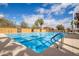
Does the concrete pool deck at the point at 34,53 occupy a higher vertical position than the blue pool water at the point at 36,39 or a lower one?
lower

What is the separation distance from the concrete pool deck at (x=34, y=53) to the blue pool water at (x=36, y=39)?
62 millimetres

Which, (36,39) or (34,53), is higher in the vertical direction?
(36,39)

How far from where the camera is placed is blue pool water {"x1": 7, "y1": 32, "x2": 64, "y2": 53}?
2363 mm

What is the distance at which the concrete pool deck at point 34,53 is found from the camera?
231 cm

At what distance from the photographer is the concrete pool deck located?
2.31 meters

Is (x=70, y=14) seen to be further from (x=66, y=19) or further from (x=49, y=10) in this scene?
(x=49, y=10)

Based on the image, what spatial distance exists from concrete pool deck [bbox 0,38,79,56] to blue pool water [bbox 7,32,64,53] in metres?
0.06

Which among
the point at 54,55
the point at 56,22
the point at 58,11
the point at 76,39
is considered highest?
the point at 58,11

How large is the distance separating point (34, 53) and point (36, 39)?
204 mm

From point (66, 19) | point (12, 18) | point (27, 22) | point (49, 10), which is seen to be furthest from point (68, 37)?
point (12, 18)

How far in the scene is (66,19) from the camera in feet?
7.68

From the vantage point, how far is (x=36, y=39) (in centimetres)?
238

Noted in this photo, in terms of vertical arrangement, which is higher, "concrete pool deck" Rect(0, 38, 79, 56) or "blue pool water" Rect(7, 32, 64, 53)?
"blue pool water" Rect(7, 32, 64, 53)

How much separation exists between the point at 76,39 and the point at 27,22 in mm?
745
